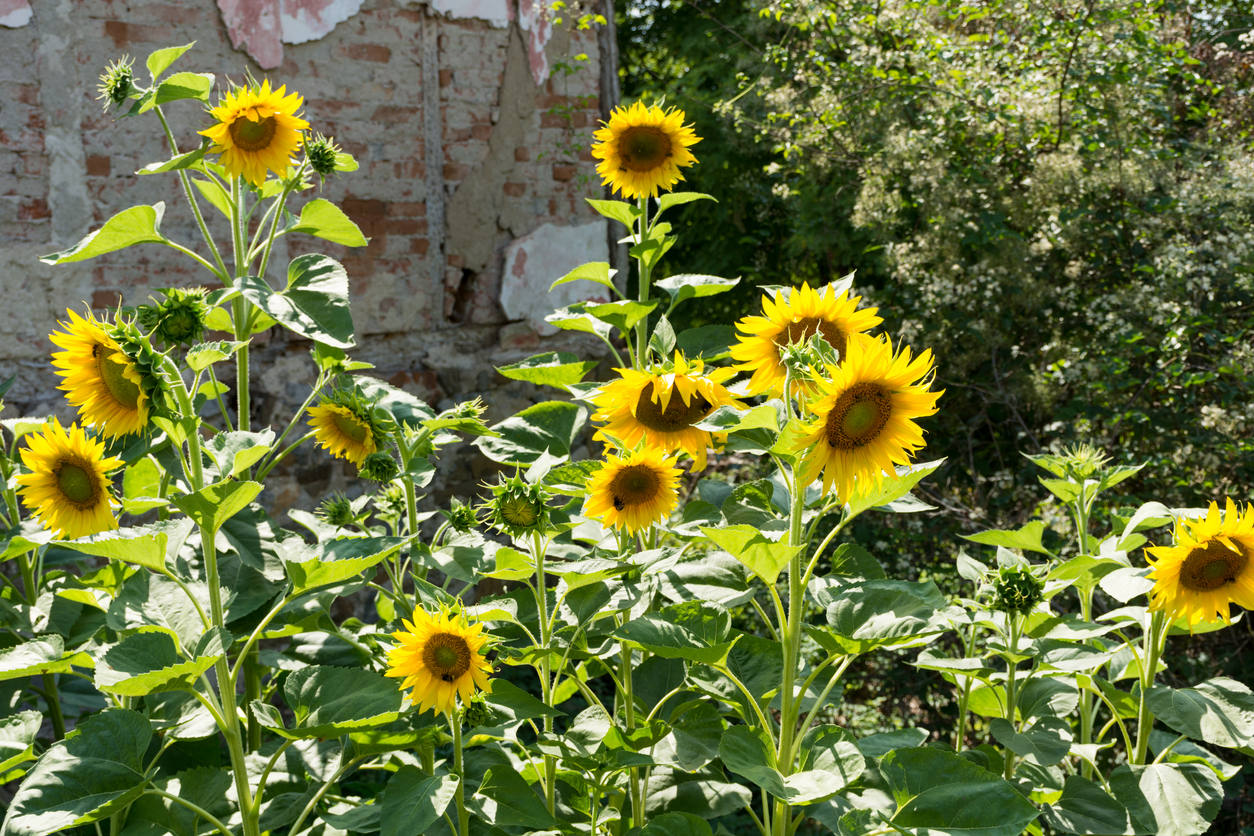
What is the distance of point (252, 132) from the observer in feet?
4.57

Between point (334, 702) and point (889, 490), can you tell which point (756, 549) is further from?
point (334, 702)

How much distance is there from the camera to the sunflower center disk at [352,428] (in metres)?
1.37

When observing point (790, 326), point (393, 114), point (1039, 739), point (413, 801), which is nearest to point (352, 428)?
point (413, 801)

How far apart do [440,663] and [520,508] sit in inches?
8.4

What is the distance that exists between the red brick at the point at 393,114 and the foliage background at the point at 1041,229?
1.63 metres

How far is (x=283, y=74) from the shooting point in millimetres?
2957

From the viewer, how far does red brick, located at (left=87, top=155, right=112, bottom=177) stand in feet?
8.94

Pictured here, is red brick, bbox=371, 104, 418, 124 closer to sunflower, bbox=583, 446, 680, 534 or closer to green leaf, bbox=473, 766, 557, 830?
sunflower, bbox=583, 446, 680, 534

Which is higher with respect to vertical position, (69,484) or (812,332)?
(812,332)

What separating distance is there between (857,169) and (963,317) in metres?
1.02

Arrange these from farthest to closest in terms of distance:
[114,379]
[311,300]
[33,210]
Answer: [33,210]
[311,300]
[114,379]

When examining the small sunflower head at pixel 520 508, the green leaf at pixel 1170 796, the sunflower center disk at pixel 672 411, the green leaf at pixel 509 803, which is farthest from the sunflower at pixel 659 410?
the green leaf at pixel 1170 796

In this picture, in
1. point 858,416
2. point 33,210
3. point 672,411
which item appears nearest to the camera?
point 858,416

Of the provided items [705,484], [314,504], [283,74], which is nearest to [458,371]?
[314,504]
